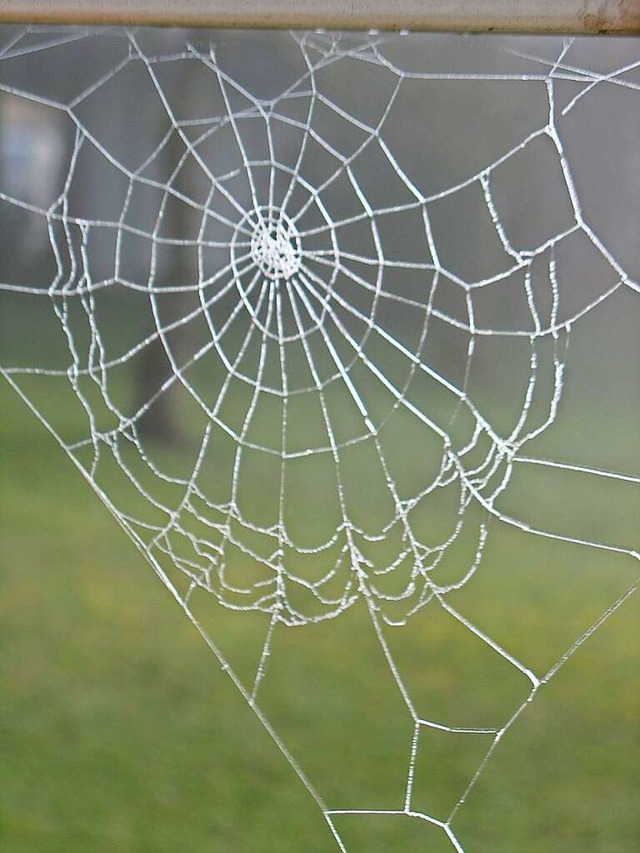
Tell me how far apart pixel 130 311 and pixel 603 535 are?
0.44 metres

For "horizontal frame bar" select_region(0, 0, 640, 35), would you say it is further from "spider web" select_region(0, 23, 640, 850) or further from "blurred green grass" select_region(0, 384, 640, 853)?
"blurred green grass" select_region(0, 384, 640, 853)

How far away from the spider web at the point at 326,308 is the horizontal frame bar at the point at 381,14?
10cm

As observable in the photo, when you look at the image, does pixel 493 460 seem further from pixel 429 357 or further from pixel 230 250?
pixel 230 250

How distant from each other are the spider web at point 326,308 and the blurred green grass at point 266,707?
0.02 metres

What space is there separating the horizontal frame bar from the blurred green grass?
40cm

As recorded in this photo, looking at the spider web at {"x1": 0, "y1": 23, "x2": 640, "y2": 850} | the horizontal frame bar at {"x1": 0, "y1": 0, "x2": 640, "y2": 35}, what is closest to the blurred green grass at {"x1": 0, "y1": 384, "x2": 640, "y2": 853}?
the spider web at {"x1": 0, "y1": 23, "x2": 640, "y2": 850}

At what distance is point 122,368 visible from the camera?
950 mm

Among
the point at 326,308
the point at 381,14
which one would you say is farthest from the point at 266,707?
the point at 381,14

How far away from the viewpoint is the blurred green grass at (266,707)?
0.92 metres

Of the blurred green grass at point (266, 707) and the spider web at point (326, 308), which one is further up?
the spider web at point (326, 308)

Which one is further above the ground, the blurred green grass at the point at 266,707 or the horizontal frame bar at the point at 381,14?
the horizontal frame bar at the point at 381,14

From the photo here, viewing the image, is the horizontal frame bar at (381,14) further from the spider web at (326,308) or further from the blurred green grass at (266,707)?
the blurred green grass at (266,707)

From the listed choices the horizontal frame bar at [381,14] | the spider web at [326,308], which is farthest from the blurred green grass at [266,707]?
the horizontal frame bar at [381,14]

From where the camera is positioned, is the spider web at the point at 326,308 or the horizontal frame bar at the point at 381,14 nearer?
the horizontal frame bar at the point at 381,14
